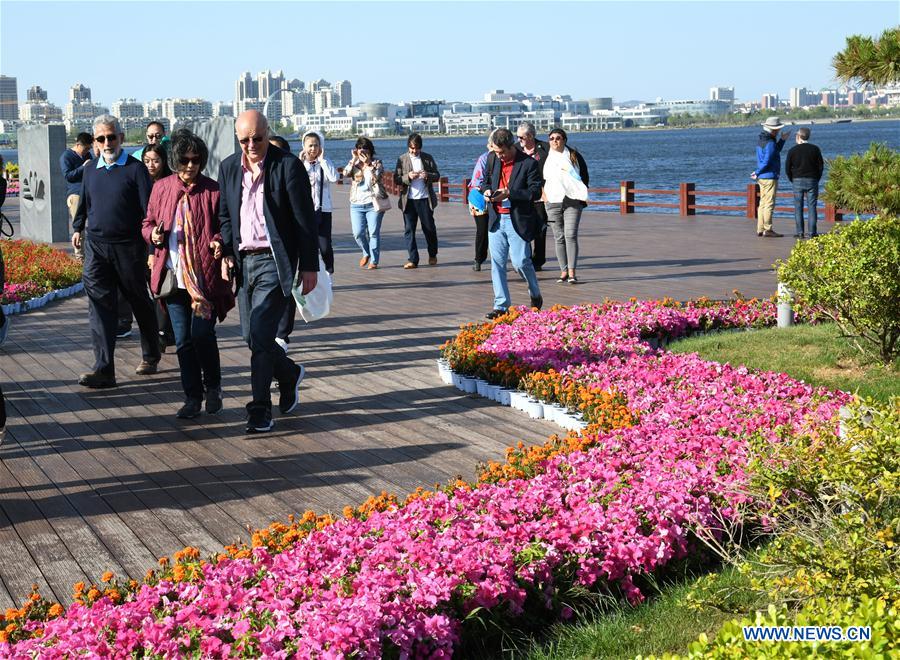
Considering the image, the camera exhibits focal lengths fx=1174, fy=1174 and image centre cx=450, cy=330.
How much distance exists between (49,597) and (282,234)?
9.23ft

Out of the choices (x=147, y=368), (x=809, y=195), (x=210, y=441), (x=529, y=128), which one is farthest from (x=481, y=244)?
(x=210, y=441)

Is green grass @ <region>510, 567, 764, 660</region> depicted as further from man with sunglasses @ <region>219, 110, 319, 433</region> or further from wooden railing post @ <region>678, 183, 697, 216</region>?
wooden railing post @ <region>678, 183, 697, 216</region>

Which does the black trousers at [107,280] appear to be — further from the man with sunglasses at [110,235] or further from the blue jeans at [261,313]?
the blue jeans at [261,313]

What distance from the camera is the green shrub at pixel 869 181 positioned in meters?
6.42

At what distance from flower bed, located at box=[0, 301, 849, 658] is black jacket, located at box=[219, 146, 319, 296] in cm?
178

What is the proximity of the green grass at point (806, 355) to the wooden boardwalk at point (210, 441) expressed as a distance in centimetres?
204

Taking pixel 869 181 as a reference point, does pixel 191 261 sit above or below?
below

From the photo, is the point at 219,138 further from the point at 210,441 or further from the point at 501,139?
the point at 210,441

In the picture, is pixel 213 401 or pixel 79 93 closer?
pixel 213 401

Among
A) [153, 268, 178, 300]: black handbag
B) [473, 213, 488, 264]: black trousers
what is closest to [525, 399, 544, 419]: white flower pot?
[153, 268, 178, 300]: black handbag

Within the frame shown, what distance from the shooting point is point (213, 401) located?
25.0 feet

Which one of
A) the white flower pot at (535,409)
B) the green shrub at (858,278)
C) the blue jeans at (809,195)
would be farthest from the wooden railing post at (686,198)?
the white flower pot at (535,409)

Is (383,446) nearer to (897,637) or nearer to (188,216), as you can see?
(188,216)

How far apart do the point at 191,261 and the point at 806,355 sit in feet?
14.5
